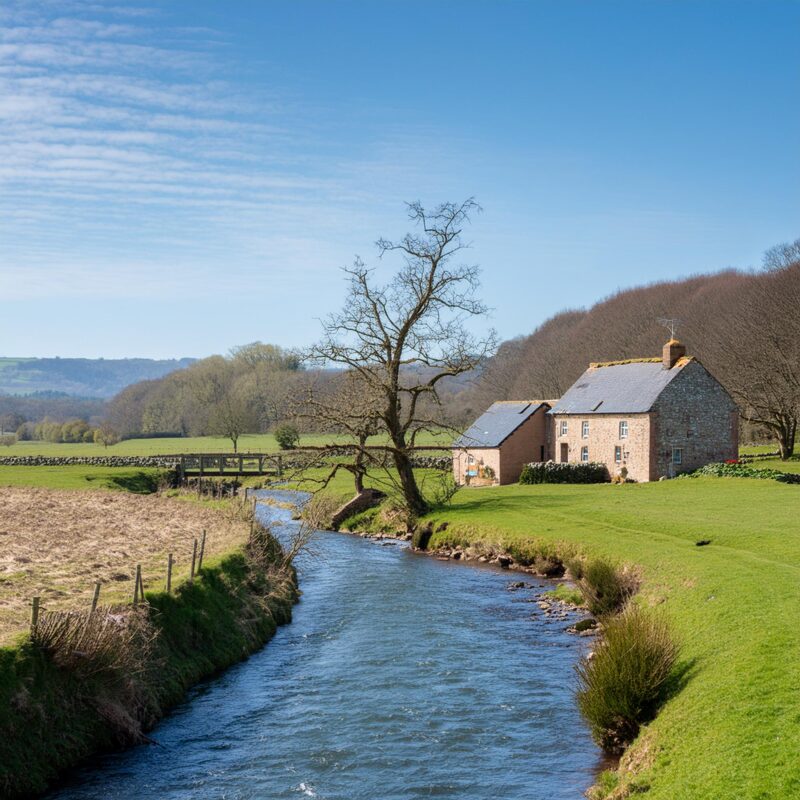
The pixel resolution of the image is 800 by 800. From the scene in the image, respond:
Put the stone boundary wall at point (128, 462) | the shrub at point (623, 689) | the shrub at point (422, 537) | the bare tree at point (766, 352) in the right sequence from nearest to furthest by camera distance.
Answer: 1. the shrub at point (623, 689)
2. the shrub at point (422, 537)
3. the bare tree at point (766, 352)
4. the stone boundary wall at point (128, 462)

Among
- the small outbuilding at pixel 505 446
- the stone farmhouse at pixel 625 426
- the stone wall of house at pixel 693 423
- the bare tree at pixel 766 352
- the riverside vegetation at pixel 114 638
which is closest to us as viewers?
the riverside vegetation at pixel 114 638

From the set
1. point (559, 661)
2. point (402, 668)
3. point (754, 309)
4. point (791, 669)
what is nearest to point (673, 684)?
point (791, 669)

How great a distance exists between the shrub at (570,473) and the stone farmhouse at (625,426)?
680 mm

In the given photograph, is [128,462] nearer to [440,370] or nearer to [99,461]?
[99,461]

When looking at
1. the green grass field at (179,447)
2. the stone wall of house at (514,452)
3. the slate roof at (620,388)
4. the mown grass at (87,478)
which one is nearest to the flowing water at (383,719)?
the slate roof at (620,388)

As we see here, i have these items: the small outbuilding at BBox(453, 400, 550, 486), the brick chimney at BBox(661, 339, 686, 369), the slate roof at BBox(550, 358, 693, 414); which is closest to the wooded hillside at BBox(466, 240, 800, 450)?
the small outbuilding at BBox(453, 400, 550, 486)

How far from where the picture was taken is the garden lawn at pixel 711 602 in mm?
12352

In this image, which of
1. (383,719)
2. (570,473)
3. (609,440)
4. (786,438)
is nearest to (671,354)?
(609,440)

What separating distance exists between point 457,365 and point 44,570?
25.4m

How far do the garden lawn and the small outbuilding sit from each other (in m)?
13.0

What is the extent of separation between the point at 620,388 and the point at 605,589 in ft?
110

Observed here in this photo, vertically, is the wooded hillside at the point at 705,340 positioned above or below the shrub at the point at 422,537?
above

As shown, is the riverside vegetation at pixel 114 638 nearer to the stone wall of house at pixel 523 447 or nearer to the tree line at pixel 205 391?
the stone wall of house at pixel 523 447

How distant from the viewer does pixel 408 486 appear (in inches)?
1750
